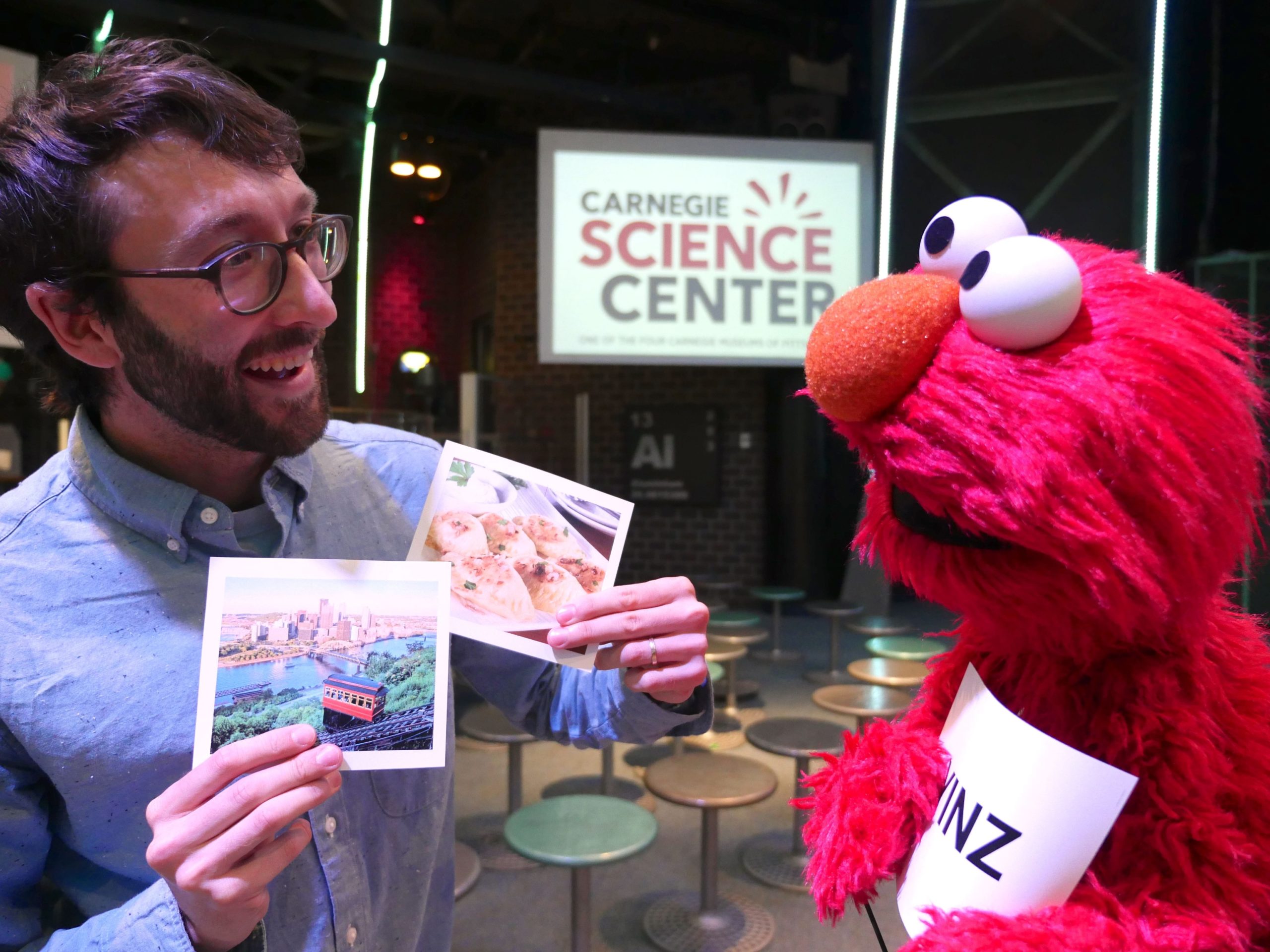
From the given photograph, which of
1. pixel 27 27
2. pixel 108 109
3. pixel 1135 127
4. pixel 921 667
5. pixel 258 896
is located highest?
pixel 27 27

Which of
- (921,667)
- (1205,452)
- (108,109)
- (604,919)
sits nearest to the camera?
(1205,452)

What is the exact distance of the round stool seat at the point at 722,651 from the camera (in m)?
3.08

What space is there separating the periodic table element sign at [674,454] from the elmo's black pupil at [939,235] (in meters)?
5.13

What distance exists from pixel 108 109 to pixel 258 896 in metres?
0.70

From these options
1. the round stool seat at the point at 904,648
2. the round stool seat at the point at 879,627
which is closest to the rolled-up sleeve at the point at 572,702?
the round stool seat at the point at 904,648

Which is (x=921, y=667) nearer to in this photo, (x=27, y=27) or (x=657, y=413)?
(x=657, y=413)

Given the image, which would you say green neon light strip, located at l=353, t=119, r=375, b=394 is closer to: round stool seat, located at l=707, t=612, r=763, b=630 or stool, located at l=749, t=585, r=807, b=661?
round stool seat, located at l=707, t=612, r=763, b=630

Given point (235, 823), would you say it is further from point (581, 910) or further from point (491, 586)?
point (581, 910)

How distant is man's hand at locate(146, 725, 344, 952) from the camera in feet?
1.71

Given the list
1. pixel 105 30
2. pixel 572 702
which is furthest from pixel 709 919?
pixel 105 30

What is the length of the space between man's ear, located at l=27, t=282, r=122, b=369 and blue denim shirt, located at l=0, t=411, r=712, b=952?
75 mm

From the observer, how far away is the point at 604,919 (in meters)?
2.23

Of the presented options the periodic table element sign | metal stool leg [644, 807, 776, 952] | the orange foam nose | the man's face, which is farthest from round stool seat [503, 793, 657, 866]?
the periodic table element sign

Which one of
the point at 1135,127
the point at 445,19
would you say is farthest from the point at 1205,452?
the point at 445,19
